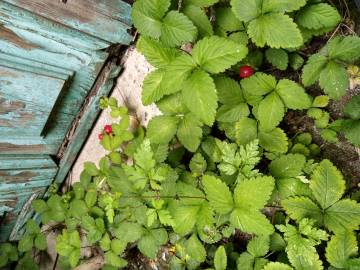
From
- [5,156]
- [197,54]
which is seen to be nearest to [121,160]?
[5,156]

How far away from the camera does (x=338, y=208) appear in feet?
4.74

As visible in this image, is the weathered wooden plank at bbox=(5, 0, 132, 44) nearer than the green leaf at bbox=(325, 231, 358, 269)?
No

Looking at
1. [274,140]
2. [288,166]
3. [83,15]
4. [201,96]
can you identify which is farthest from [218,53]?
[83,15]

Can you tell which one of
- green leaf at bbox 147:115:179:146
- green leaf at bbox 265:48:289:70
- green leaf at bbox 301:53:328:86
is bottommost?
green leaf at bbox 147:115:179:146

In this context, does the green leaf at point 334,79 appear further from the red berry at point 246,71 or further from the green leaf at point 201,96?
the green leaf at point 201,96

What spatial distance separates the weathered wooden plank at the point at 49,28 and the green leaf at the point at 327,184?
1.19 metres

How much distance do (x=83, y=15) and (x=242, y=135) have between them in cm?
92

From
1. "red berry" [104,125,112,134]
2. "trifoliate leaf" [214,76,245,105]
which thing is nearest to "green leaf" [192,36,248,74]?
"trifoliate leaf" [214,76,245,105]

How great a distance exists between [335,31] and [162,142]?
3.06 ft

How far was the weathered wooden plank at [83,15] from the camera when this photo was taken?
155cm

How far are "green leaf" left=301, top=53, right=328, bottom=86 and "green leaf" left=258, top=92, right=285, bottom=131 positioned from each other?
14 centimetres

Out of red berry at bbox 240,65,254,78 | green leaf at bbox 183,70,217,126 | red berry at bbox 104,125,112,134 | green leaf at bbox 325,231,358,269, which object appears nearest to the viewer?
green leaf at bbox 183,70,217,126

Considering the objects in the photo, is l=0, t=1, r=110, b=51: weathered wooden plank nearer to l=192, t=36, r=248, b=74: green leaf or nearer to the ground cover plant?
the ground cover plant

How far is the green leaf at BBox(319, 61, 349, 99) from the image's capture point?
1407 millimetres
